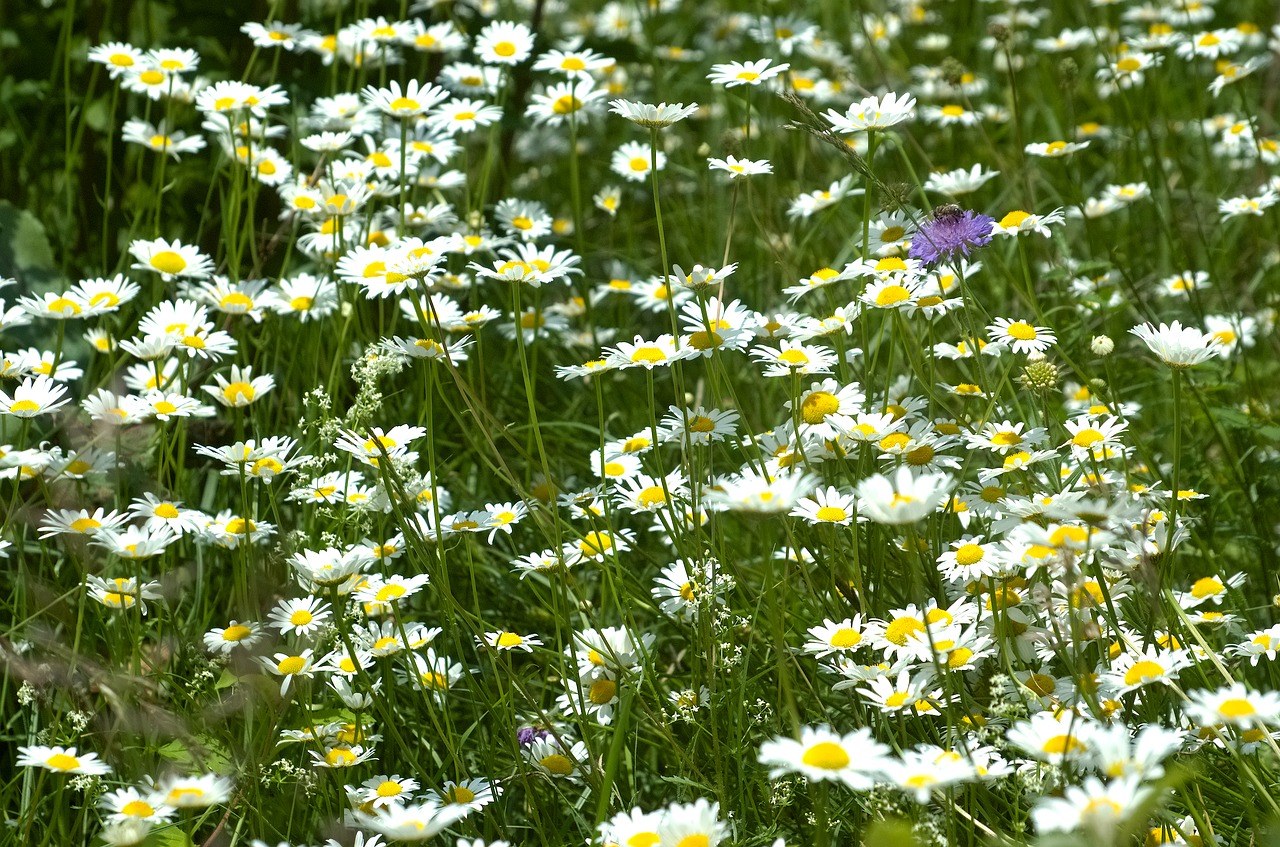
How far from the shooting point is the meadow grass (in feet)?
5.05

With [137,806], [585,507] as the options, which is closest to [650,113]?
[585,507]

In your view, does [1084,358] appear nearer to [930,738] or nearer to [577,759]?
[930,738]

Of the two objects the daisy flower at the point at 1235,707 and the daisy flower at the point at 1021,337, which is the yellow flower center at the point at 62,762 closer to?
the daisy flower at the point at 1235,707

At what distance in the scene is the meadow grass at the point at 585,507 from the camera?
154 cm

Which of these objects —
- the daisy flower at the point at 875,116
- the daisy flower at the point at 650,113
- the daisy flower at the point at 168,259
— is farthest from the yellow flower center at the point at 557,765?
the daisy flower at the point at 168,259

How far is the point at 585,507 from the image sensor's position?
→ 1.95 m

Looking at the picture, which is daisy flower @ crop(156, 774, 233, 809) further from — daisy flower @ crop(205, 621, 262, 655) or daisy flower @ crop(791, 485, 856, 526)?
daisy flower @ crop(791, 485, 856, 526)

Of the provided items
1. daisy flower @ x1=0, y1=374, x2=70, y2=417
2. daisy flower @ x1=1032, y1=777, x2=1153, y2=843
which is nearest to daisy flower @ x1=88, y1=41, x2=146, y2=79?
daisy flower @ x1=0, y1=374, x2=70, y2=417

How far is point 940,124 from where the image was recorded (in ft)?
12.4

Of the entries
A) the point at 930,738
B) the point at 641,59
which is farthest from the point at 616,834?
the point at 641,59

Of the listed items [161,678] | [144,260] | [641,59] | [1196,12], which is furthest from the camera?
[1196,12]

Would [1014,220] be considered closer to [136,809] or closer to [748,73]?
[748,73]

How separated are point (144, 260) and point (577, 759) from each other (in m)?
1.32

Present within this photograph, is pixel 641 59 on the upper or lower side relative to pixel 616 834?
upper
